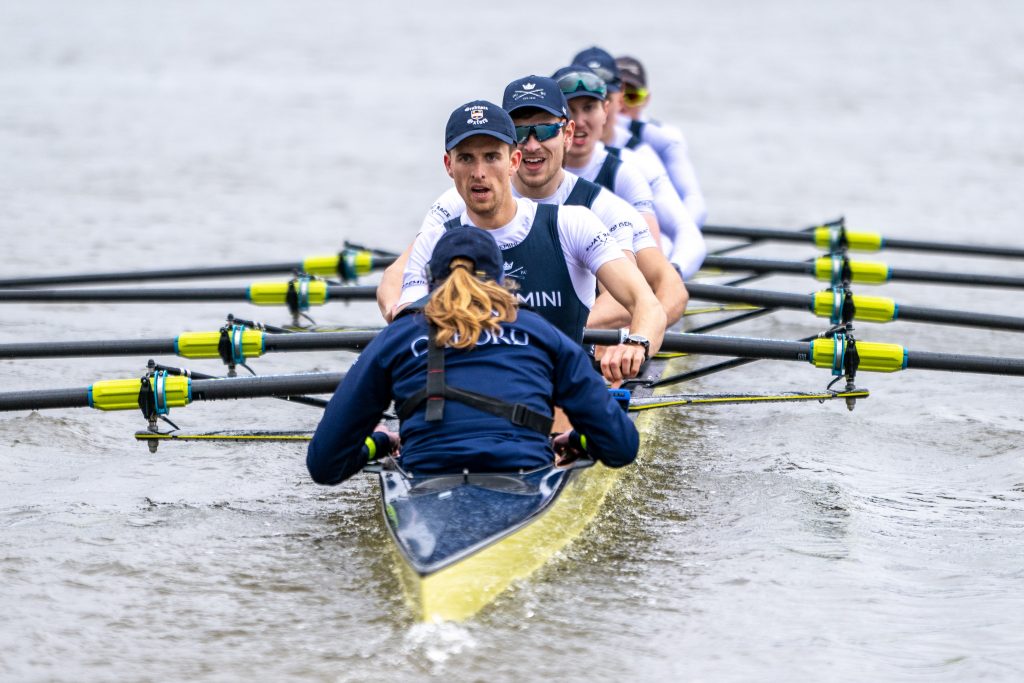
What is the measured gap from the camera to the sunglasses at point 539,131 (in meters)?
6.41

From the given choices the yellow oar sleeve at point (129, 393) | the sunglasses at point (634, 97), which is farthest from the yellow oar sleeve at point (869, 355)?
the sunglasses at point (634, 97)

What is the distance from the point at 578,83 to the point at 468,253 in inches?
134

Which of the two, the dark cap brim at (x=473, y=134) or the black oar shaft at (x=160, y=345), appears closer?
the dark cap brim at (x=473, y=134)

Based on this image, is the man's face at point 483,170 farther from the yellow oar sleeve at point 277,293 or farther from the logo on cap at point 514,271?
the yellow oar sleeve at point 277,293

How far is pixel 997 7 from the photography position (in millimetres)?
47125

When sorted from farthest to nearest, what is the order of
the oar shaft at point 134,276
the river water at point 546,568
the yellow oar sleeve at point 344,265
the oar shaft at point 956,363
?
1. the yellow oar sleeve at point 344,265
2. the oar shaft at point 134,276
3. the oar shaft at point 956,363
4. the river water at point 546,568

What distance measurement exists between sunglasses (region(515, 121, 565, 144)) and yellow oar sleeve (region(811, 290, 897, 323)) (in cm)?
240

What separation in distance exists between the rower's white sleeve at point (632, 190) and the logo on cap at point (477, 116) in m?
2.58

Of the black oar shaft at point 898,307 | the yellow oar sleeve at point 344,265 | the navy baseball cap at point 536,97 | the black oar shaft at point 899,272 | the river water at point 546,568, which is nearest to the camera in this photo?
the river water at point 546,568

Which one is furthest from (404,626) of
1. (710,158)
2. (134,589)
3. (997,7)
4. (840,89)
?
(997,7)

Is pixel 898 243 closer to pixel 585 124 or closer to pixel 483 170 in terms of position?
pixel 585 124

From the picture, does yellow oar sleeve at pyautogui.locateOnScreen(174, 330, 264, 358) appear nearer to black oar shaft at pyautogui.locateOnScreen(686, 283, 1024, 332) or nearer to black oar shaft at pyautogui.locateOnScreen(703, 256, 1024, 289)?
black oar shaft at pyautogui.locateOnScreen(686, 283, 1024, 332)

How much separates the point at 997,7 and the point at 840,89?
63.7 feet

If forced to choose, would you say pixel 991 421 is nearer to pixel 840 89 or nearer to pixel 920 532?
pixel 920 532
